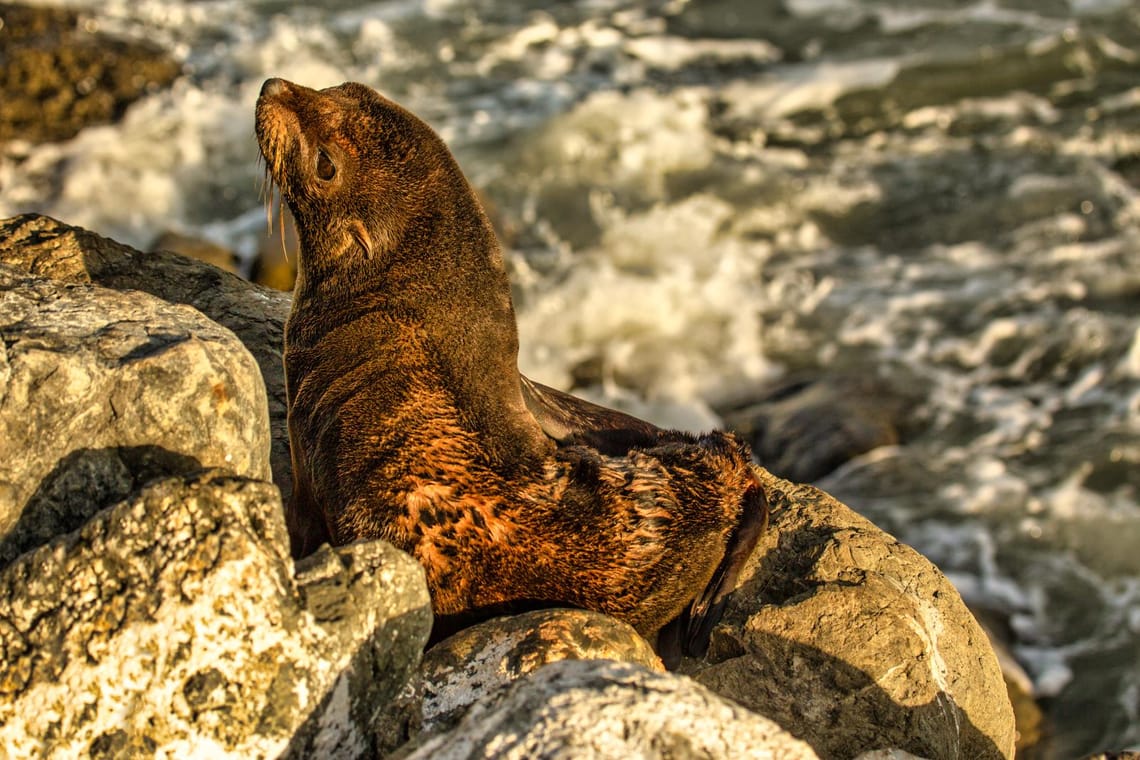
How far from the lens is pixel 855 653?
4535 millimetres

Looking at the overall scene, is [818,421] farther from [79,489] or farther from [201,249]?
[79,489]

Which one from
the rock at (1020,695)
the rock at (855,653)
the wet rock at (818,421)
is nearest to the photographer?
the rock at (855,653)

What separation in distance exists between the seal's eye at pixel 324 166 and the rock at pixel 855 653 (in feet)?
6.60

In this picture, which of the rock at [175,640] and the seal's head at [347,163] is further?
the seal's head at [347,163]

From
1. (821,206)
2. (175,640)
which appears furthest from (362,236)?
(821,206)

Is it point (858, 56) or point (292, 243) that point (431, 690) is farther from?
point (858, 56)

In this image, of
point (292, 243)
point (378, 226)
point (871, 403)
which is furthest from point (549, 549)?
point (292, 243)

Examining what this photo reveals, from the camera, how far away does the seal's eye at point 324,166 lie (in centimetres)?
480

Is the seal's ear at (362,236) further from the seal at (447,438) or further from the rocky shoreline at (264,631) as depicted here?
the rocky shoreline at (264,631)

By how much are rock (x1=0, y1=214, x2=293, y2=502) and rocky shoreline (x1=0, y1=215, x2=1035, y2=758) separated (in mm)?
1117

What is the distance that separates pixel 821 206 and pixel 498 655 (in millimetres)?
10709

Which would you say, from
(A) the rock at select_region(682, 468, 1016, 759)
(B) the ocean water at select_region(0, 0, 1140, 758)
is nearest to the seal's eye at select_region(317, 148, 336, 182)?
(A) the rock at select_region(682, 468, 1016, 759)

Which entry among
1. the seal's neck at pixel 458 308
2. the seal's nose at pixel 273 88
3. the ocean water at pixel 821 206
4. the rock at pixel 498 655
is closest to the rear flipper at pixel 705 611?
the rock at pixel 498 655

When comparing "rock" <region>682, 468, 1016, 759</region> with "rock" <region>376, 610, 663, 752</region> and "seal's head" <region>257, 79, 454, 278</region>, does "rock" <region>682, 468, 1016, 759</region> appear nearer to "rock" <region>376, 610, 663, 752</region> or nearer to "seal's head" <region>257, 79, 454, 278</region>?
"rock" <region>376, 610, 663, 752</region>
